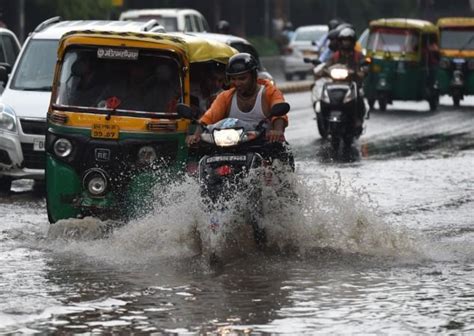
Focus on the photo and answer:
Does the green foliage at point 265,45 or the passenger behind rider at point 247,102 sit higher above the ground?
the passenger behind rider at point 247,102

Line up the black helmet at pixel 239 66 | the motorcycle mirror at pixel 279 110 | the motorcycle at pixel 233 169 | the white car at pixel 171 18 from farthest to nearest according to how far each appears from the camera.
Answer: the white car at pixel 171 18
the black helmet at pixel 239 66
the motorcycle mirror at pixel 279 110
the motorcycle at pixel 233 169

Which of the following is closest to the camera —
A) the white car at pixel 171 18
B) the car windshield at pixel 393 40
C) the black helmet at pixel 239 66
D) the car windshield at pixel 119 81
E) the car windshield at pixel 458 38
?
the black helmet at pixel 239 66

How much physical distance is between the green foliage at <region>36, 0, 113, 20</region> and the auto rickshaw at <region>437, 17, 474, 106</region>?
1314cm

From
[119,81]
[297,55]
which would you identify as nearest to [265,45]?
[297,55]

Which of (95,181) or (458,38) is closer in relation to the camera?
(95,181)

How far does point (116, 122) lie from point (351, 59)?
33.9 feet

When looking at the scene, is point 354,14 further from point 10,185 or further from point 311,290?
point 311,290

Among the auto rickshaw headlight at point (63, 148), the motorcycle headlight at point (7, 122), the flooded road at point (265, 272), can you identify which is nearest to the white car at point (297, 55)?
the motorcycle headlight at point (7, 122)

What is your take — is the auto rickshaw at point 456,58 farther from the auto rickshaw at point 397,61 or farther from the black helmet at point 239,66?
the black helmet at point 239,66

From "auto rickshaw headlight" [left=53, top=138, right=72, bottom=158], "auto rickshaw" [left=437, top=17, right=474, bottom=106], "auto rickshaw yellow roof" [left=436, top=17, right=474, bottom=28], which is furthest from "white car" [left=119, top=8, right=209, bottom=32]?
"auto rickshaw headlight" [left=53, top=138, right=72, bottom=158]

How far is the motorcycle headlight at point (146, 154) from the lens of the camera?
12.3 m

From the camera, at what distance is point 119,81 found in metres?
12.8

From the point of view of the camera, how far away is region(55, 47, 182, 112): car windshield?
41.6 feet

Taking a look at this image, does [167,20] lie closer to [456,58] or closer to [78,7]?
[456,58]
